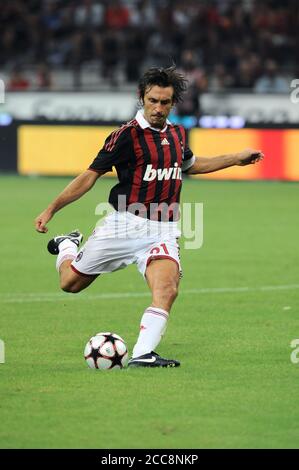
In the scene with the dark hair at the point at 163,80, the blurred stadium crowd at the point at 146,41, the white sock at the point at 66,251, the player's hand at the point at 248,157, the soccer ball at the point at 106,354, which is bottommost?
the soccer ball at the point at 106,354

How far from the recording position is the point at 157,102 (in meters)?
7.90

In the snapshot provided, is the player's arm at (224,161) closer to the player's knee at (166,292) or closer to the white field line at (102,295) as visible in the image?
the player's knee at (166,292)

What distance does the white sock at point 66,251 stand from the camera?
341 inches

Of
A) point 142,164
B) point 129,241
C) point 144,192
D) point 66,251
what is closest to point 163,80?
point 142,164

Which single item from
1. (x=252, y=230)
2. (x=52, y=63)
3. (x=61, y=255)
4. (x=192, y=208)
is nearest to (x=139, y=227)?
(x=61, y=255)

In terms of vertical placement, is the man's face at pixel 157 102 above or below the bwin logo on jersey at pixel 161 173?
above

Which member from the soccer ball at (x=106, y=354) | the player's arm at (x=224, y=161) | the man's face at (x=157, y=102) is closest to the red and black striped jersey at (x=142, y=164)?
the man's face at (x=157, y=102)

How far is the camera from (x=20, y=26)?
97.8 ft

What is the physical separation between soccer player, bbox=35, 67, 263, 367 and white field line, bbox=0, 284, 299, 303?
108 inches

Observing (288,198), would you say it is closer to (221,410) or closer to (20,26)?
(20,26)

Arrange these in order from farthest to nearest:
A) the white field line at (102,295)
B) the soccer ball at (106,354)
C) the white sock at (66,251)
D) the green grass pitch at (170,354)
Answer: the white field line at (102,295) → the white sock at (66,251) → the soccer ball at (106,354) → the green grass pitch at (170,354)

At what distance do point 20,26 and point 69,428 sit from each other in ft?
81.4

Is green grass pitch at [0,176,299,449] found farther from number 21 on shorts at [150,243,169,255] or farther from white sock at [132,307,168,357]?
number 21 on shorts at [150,243,169,255]

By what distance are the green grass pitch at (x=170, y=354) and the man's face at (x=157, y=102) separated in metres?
1.68
